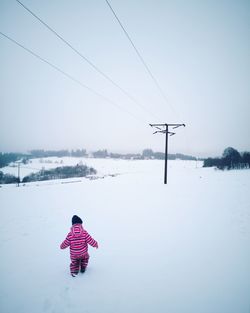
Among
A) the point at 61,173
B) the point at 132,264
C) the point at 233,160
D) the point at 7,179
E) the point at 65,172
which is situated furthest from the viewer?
the point at 65,172

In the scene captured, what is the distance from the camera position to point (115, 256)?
547 cm

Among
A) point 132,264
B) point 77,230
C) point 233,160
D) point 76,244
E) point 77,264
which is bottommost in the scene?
point 132,264

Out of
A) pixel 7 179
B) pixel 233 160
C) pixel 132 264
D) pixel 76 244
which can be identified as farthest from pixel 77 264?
pixel 233 160

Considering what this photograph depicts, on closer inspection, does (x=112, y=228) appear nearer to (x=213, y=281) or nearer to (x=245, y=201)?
(x=213, y=281)

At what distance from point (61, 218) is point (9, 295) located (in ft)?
16.8

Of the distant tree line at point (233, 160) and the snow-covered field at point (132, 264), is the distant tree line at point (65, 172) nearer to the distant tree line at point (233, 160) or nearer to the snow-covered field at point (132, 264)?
the distant tree line at point (233, 160)

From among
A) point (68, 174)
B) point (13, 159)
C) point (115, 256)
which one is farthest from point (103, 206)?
point (13, 159)

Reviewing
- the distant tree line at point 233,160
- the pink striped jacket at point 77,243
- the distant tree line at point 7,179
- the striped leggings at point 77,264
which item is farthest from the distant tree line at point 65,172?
the pink striped jacket at point 77,243

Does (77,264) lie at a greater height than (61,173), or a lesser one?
greater

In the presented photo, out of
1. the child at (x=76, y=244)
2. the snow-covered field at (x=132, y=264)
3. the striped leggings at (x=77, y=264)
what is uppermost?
the child at (x=76, y=244)

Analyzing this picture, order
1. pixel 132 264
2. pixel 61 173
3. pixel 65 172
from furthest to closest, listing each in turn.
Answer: pixel 65 172
pixel 61 173
pixel 132 264

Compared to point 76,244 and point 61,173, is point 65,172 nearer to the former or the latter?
point 61,173

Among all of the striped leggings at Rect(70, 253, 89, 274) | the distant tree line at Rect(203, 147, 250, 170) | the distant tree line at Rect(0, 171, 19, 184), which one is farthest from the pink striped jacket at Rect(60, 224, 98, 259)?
the distant tree line at Rect(203, 147, 250, 170)

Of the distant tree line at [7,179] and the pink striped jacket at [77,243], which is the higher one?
the pink striped jacket at [77,243]
